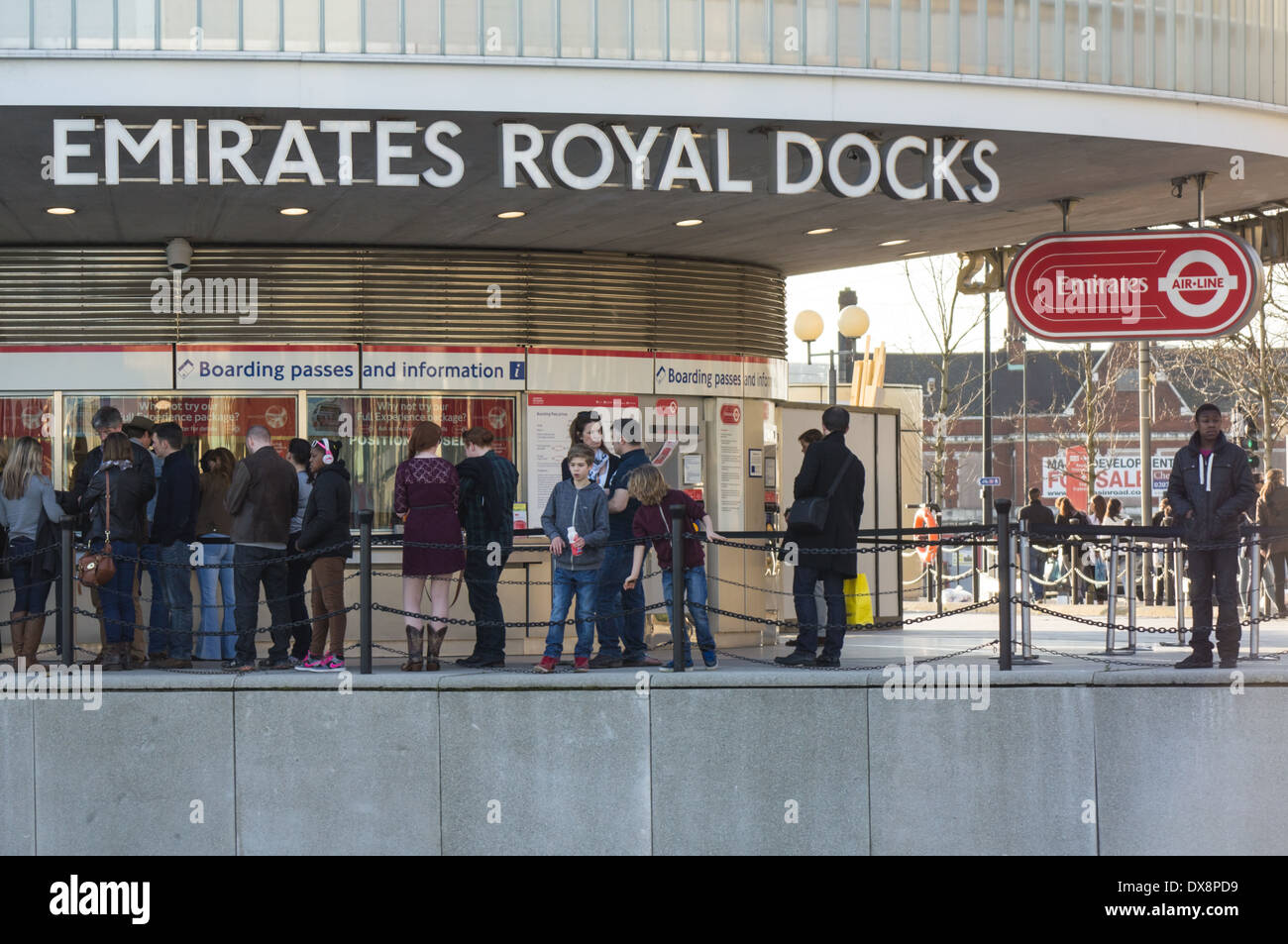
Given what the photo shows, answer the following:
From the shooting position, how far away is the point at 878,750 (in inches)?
428

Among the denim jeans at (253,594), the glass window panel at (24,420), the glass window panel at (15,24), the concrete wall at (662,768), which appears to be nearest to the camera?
the concrete wall at (662,768)

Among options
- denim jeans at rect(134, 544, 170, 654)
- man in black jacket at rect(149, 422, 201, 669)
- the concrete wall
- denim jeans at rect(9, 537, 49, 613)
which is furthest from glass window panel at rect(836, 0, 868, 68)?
denim jeans at rect(9, 537, 49, 613)

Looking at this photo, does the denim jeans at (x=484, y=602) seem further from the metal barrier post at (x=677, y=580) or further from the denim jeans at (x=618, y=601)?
the metal barrier post at (x=677, y=580)

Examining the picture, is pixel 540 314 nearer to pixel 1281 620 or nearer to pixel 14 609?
pixel 14 609

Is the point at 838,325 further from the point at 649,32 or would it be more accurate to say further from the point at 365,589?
the point at 365,589

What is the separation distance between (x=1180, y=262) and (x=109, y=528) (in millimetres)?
9171

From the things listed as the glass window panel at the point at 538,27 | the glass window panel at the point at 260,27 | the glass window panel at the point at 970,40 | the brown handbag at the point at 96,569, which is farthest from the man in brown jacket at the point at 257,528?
the glass window panel at the point at 970,40

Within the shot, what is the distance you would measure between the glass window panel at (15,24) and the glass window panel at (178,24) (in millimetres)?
891

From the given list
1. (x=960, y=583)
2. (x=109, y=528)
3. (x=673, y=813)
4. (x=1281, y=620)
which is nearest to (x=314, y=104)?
(x=109, y=528)

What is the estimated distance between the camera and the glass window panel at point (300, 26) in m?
11.9

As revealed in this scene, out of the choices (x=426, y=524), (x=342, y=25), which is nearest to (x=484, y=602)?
(x=426, y=524)

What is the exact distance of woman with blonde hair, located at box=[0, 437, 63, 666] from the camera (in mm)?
12391

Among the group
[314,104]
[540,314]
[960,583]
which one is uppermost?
[314,104]

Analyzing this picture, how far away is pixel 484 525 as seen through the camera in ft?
40.2
